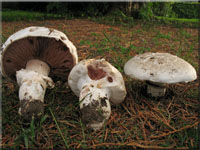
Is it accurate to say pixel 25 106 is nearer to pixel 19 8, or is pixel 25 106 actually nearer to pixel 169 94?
pixel 169 94

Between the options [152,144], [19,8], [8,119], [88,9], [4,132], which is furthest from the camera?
[19,8]

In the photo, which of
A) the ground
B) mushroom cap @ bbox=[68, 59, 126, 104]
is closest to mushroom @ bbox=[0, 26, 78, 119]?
the ground

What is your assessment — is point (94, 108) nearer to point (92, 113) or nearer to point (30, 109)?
point (92, 113)

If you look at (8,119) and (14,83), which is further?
(14,83)

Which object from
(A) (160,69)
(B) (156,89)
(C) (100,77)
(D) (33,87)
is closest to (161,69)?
(A) (160,69)

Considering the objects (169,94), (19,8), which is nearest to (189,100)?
(169,94)
